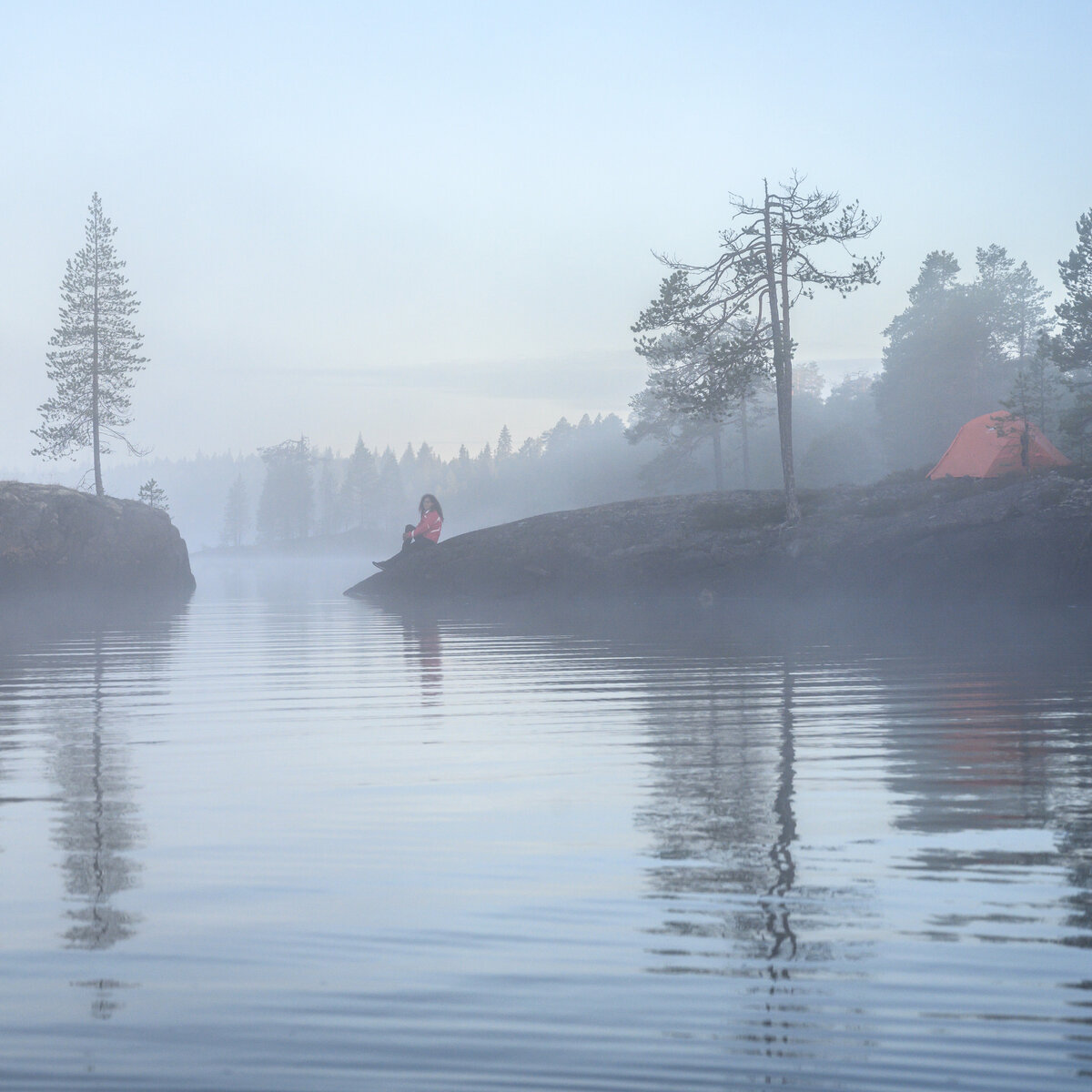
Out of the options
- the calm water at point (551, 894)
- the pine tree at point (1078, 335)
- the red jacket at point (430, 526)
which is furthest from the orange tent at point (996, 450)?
the calm water at point (551, 894)

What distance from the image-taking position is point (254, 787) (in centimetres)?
606

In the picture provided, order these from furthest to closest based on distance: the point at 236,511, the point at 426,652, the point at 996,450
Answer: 1. the point at 236,511
2. the point at 996,450
3. the point at 426,652

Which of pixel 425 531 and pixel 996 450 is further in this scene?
pixel 996 450

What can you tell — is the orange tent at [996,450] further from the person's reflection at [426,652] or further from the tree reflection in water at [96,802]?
the tree reflection in water at [96,802]

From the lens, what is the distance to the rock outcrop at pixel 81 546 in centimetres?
3716

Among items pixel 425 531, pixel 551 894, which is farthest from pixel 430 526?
pixel 551 894

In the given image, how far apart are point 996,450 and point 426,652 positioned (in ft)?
86.8

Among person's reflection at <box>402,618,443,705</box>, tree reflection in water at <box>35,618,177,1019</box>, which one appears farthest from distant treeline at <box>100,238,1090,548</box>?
tree reflection in water at <box>35,618,177,1019</box>

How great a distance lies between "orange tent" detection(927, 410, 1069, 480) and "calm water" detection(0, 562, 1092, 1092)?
24082mm

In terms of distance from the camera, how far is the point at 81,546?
3847cm

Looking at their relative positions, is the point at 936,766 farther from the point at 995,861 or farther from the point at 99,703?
the point at 99,703

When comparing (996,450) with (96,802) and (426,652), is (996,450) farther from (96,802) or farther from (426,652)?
(96,802)

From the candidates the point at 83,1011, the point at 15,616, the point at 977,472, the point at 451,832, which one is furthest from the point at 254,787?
the point at 977,472

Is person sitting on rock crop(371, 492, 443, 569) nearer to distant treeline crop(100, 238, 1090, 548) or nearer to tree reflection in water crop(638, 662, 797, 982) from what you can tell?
distant treeline crop(100, 238, 1090, 548)
